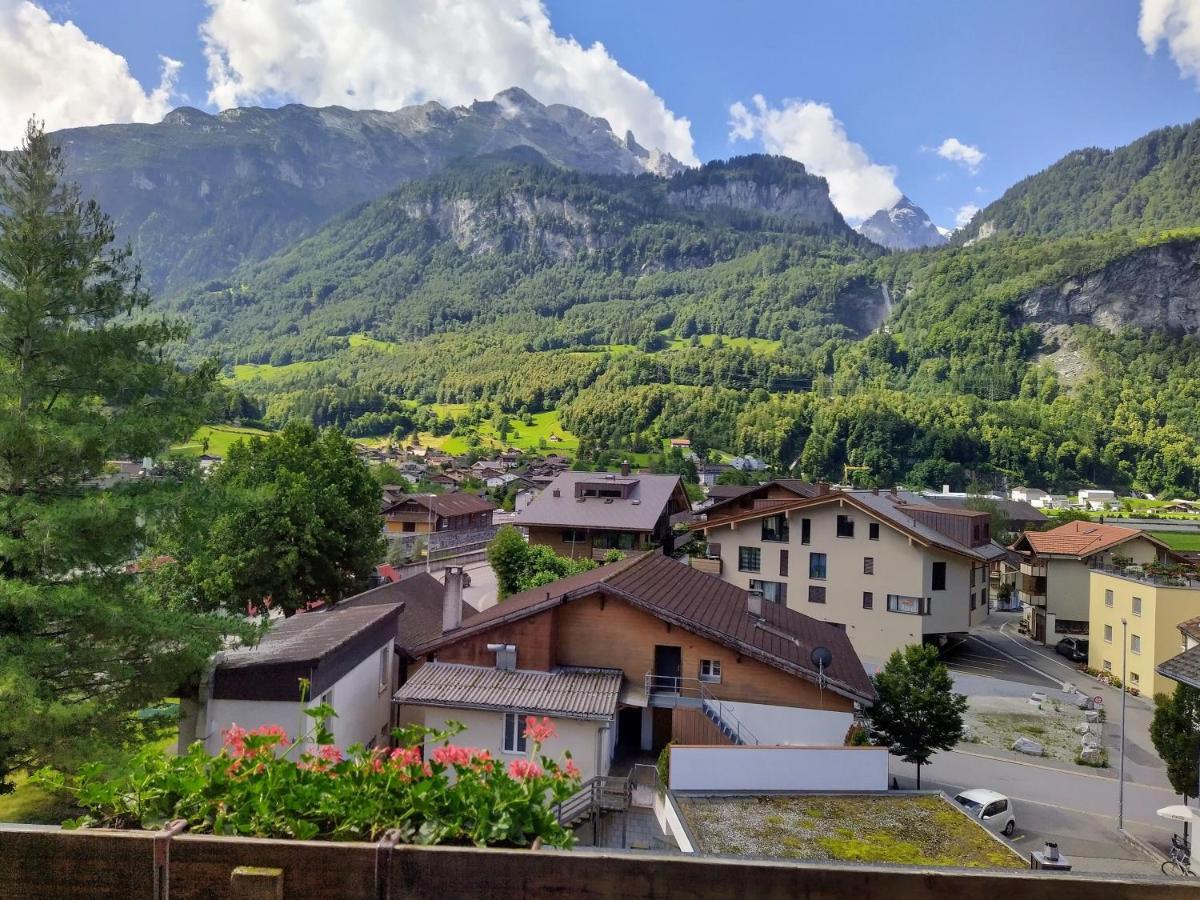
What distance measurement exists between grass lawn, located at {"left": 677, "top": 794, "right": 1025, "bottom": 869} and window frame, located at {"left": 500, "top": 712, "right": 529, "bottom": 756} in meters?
5.03

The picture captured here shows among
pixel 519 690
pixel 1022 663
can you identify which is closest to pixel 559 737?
pixel 519 690

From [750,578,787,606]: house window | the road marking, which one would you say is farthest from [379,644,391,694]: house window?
the road marking

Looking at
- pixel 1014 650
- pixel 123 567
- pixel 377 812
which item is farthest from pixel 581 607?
pixel 1014 650

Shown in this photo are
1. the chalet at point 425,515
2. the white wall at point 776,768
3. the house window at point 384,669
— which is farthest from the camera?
the chalet at point 425,515

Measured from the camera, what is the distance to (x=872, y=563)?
35.8 m

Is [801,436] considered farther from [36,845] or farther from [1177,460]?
[36,845]

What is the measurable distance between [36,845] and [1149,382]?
652 ft

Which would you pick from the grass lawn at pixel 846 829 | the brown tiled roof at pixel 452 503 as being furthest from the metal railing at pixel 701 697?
the brown tiled roof at pixel 452 503

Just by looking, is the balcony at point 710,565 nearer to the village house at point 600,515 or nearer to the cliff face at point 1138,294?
the village house at point 600,515

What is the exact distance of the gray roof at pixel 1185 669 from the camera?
13312 millimetres

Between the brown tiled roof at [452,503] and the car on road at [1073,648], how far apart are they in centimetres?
4430

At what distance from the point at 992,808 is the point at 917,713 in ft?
9.06

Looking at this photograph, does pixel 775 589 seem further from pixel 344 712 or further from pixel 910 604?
pixel 344 712

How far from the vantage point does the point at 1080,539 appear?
41219mm
